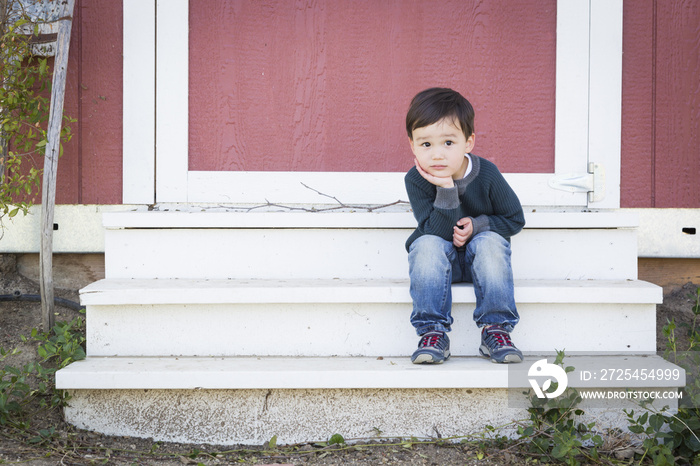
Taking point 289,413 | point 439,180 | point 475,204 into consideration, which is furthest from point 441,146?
point 289,413

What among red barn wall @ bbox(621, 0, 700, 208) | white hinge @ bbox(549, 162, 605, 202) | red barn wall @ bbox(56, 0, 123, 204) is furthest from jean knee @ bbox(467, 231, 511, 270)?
red barn wall @ bbox(56, 0, 123, 204)

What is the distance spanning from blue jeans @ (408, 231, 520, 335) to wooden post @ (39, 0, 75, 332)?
4.28 feet

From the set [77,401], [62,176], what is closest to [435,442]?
[77,401]

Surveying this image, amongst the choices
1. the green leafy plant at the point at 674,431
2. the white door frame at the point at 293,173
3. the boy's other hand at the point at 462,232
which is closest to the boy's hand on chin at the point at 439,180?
the boy's other hand at the point at 462,232

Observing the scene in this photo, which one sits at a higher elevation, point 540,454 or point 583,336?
point 583,336

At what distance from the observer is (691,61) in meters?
2.42

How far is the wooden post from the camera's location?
211cm

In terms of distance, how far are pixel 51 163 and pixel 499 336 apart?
5.44 ft

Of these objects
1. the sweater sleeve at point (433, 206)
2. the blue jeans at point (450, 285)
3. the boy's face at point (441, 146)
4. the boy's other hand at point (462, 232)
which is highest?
the boy's face at point (441, 146)

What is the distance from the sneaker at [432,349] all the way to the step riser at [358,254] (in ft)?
1.25

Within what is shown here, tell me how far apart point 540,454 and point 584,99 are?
1441 mm

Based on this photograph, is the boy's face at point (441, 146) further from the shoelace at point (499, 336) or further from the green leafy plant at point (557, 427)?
the green leafy plant at point (557, 427)

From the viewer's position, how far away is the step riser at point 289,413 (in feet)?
5.79

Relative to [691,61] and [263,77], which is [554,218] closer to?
[691,61]
